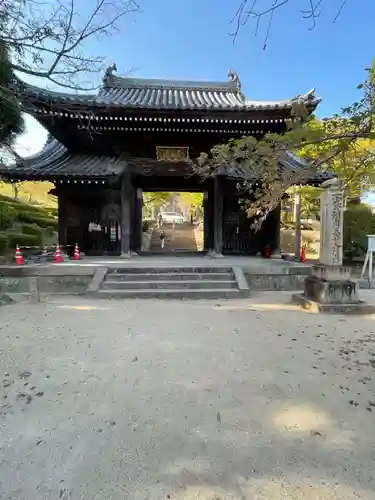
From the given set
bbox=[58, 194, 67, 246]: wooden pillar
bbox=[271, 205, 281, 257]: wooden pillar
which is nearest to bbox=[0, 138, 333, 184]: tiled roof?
bbox=[58, 194, 67, 246]: wooden pillar

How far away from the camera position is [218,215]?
35.5 feet

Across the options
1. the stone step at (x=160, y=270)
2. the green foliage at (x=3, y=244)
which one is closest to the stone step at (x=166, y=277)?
the stone step at (x=160, y=270)

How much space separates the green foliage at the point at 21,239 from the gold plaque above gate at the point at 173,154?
19.1 feet

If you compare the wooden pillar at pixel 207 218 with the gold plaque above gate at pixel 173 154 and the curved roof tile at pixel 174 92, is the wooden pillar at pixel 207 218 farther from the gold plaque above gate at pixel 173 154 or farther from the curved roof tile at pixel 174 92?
the curved roof tile at pixel 174 92

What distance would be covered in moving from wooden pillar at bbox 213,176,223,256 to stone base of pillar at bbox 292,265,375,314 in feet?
14.8

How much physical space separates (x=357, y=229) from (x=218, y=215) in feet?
15.8

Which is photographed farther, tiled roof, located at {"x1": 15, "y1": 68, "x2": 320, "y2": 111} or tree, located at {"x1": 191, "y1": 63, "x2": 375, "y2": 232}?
tiled roof, located at {"x1": 15, "y1": 68, "x2": 320, "y2": 111}

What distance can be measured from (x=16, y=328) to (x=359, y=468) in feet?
15.3

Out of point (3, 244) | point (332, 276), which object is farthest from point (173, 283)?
point (3, 244)

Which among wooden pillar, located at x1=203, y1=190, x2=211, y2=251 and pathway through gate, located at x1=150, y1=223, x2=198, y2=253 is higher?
wooden pillar, located at x1=203, y1=190, x2=211, y2=251

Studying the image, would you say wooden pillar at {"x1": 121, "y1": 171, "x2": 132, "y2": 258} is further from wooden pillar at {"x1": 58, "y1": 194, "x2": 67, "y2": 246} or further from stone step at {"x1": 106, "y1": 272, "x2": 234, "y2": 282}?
stone step at {"x1": 106, "y1": 272, "x2": 234, "y2": 282}

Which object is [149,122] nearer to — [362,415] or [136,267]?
[136,267]

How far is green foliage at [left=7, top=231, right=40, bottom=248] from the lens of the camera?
38.0ft

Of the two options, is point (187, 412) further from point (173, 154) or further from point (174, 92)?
point (174, 92)
